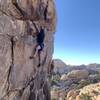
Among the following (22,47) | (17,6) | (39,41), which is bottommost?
(22,47)

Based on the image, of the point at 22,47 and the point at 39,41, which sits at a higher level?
the point at 39,41

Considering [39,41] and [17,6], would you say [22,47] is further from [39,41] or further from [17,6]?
[17,6]

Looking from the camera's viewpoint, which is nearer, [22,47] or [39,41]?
[22,47]

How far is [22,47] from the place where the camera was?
16234 mm

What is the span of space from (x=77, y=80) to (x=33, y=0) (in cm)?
5505

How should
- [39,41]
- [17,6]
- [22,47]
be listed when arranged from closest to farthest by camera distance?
[17,6] < [22,47] < [39,41]

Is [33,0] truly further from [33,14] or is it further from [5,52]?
[5,52]

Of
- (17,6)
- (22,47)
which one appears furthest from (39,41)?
(17,6)

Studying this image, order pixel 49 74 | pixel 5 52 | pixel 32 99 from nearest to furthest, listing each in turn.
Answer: pixel 5 52 < pixel 32 99 < pixel 49 74

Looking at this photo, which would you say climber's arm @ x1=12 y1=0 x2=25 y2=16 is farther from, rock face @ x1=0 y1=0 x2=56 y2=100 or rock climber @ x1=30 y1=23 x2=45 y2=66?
rock climber @ x1=30 y1=23 x2=45 y2=66

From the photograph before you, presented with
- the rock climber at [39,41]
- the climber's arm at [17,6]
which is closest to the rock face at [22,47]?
the climber's arm at [17,6]

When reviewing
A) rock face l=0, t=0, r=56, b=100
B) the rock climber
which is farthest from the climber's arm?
the rock climber

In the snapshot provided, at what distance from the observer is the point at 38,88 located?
19094 mm

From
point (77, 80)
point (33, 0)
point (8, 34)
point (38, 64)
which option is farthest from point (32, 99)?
point (77, 80)
